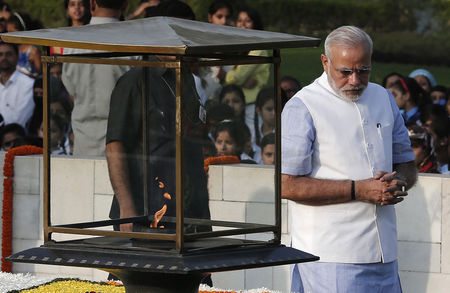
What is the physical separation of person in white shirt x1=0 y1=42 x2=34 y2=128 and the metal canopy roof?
6700 millimetres

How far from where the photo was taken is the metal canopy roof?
3.27m

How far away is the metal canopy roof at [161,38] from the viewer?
3.27m

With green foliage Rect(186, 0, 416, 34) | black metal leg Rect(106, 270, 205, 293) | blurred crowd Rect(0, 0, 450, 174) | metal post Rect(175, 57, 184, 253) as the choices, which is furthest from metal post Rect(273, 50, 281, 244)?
green foliage Rect(186, 0, 416, 34)

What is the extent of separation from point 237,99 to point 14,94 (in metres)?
4.31

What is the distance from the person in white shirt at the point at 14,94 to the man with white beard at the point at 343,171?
5889 mm

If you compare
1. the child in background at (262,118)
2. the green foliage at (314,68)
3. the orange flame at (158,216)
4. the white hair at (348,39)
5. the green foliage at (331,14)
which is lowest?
the orange flame at (158,216)

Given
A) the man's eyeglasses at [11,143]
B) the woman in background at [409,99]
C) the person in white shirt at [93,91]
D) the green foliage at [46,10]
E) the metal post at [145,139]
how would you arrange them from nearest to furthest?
the metal post at [145,139] < the person in white shirt at [93,91] < the woman in background at [409,99] < the man's eyeglasses at [11,143] < the green foliage at [46,10]

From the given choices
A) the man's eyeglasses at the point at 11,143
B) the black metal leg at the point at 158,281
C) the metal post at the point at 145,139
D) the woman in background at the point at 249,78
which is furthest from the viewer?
the man's eyeglasses at the point at 11,143

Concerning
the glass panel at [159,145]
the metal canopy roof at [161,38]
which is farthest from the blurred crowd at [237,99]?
the metal canopy roof at [161,38]

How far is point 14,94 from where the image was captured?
10227 mm

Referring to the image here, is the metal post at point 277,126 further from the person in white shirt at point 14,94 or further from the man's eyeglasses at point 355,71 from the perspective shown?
the person in white shirt at point 14,94

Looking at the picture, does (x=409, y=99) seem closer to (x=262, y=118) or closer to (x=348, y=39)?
(x=262, y=118)

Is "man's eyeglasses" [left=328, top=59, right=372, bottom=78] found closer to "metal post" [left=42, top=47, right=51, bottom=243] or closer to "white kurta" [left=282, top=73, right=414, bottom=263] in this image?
"white kurta" [left=282, top=73, right=414, bottom=263]

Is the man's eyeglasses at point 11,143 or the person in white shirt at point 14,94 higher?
the person in white shirt at point 14,94
